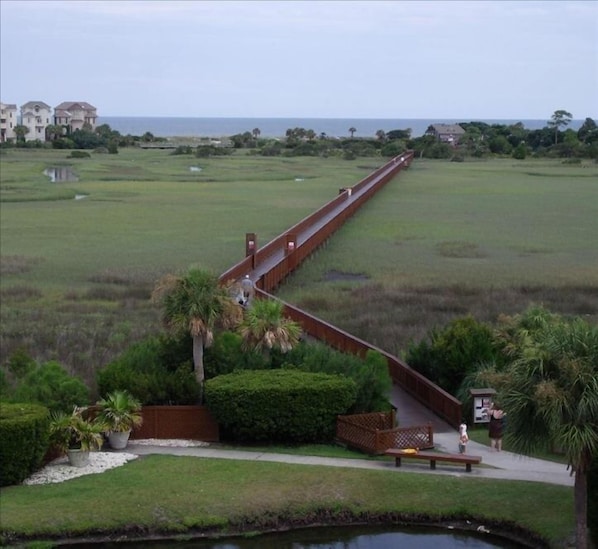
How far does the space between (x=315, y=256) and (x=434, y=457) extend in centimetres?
3372

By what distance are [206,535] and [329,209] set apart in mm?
52544

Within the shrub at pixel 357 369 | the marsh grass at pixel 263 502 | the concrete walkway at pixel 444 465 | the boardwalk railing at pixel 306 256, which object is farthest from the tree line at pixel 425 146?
the marsh grass at pixel 263 502

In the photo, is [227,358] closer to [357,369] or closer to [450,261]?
[357,369]

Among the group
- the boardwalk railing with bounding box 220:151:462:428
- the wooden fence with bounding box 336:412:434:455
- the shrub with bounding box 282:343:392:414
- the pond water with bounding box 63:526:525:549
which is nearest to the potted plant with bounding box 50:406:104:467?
the pond water with bounding box 63:526:525:549

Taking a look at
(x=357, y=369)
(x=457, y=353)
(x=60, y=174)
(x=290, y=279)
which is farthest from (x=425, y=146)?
(x=357, y=369)

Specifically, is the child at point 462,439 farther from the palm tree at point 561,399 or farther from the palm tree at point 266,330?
the palm tree at point 266,330

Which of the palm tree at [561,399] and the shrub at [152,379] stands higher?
the palm tree at [561,399]

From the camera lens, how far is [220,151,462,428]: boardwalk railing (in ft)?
85.1

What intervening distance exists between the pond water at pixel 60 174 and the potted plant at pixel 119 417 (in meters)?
81.1

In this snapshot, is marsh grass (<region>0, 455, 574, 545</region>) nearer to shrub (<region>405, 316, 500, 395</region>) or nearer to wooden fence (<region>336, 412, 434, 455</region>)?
wooden fence (<region>336, 412, 434, 455</region>)

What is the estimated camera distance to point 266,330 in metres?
24.6

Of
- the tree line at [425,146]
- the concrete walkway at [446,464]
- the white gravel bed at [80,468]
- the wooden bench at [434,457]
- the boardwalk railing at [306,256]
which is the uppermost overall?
the tree line at [425,146]

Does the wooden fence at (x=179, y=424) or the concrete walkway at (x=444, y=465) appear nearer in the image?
the concrete walkway at (x=444, y=465)

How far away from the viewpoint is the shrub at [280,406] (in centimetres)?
2261
